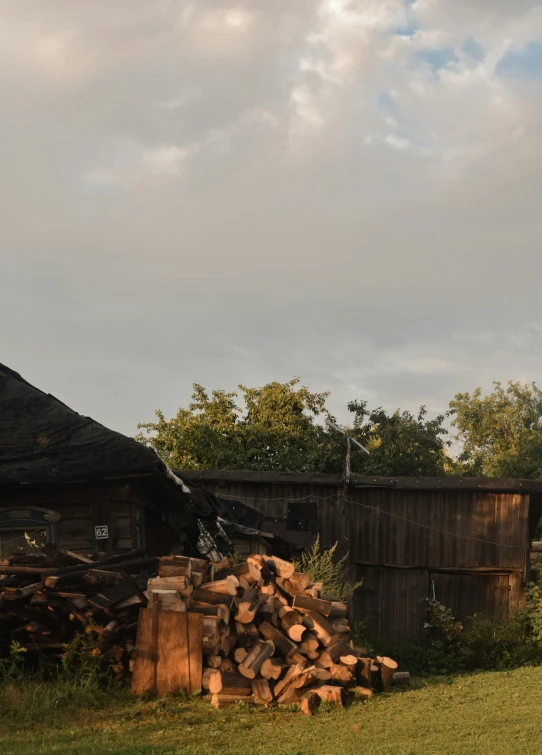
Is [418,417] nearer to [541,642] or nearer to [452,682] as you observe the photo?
[541,642]

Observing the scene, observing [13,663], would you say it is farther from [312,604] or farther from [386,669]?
[386,669]

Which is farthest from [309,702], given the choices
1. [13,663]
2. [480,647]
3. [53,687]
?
[480,647]

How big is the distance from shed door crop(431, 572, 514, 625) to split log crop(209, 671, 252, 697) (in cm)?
1274

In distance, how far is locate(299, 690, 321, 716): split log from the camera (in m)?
9.01

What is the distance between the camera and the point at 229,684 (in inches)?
365

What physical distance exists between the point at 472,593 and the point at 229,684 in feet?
43.5

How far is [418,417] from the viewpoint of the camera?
36781 millimetres

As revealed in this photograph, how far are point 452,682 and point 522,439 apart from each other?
38.1m

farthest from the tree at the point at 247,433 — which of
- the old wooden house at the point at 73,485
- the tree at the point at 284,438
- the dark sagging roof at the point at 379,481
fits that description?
the old wooden house at the point at 73,485

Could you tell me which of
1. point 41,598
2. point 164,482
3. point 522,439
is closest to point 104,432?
point 164,482

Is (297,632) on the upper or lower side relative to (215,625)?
lower

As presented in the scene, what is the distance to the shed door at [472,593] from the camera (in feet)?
68.7

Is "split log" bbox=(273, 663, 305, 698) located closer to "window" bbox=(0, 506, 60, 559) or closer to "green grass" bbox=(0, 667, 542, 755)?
"green grass" bbox=(0, 667, 542, 755)

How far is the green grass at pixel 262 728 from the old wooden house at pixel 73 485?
5026 mm
